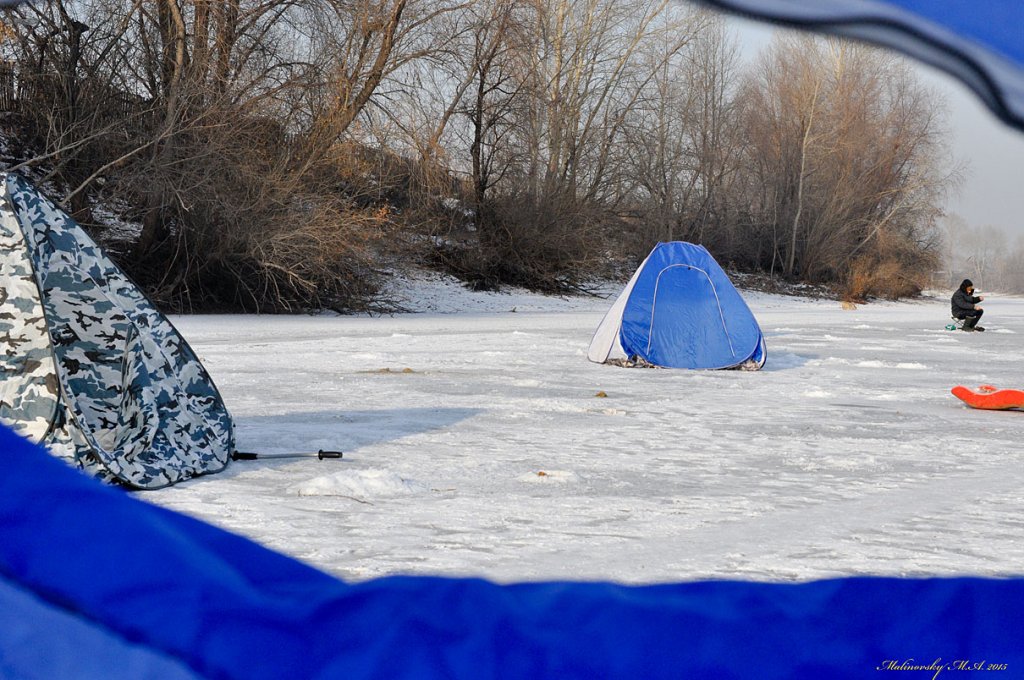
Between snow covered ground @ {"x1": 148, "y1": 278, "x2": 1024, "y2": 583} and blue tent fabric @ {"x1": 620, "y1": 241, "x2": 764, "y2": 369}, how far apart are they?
35 centimetres

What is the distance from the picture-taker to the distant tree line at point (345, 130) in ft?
48.5

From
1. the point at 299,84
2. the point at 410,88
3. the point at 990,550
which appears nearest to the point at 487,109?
the point at 410,88

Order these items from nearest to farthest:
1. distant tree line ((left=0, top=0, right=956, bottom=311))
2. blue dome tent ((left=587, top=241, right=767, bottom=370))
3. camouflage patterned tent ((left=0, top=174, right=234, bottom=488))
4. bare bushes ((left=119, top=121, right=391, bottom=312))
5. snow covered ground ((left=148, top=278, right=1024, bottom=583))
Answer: snow covered ground ((left=148, top=278, right=1024, bottom=583)) < camouflage patterned tent ((left=0, top=174, right=234, bottom=488)) < blue dome tent ((left=587, top=241, right=767, bottom=370)) < distant tree line ((left=0, top=0, right=956, bottom=311)) < bare bushes ((left=119, top=121, right=391, bottom=312))

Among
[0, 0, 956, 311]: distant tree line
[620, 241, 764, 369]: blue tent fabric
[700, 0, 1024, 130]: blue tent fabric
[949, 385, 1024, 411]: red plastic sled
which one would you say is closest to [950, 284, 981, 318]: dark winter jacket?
[0, 0, 956, 311]: distant tree line

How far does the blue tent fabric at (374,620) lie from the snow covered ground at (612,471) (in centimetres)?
123

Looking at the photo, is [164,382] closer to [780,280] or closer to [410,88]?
[410,88]

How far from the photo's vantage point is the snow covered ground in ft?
9.75

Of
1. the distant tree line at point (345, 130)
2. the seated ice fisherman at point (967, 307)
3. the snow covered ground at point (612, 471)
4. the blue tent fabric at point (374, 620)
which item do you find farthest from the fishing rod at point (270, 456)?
the seated ice fisherman at point (967, 307)

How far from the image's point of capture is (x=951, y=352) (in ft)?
38.7

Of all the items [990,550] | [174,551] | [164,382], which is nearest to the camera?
[174,551]

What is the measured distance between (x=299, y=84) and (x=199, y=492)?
1287cm

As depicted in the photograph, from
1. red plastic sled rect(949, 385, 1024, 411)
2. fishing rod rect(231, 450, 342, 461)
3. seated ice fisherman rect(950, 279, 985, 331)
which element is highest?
seated ice fisherman rect(950, 279, 985, 331)

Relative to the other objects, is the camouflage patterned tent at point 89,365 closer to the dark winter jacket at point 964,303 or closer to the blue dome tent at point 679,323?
the blue dome tent at point 679,323

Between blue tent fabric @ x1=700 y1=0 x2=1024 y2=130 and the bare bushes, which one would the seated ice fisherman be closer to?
the bare bushes
